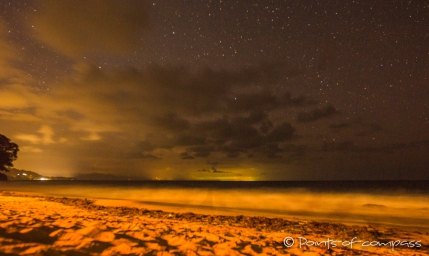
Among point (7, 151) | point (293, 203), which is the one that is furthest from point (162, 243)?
point (7, 151)

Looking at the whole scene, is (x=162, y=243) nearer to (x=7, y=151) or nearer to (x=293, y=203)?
(x=293, y=203)

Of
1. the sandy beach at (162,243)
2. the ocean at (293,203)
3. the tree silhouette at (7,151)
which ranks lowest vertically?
the ocean at (293,203)

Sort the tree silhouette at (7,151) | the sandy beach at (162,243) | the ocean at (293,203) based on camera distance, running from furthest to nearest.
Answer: the tree silhouette at (7,151) < the ocean at (293,203) < the sandy beach at (162,243)

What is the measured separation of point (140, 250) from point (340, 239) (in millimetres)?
5924

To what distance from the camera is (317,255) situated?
5406 millimetres

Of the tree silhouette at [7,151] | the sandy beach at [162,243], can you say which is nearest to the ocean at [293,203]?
the sandy beach at [162,243]

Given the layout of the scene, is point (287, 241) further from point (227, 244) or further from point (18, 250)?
point (18, 250)

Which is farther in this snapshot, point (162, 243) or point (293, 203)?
point (293, 203)

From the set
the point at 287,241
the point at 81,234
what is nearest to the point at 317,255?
the point at 287,241

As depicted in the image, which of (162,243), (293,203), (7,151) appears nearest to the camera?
(162,243)

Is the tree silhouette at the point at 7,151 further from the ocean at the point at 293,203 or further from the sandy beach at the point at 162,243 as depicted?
the sandy beach at the point at 162,243

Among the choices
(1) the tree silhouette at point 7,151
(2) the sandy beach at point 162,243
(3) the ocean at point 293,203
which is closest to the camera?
(2) the sandy beach at point 162,243

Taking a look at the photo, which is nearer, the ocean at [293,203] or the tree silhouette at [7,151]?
the ocean at [293,203]

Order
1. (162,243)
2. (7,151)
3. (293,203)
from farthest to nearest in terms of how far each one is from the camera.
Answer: (7,151) < (293,203) < (162,243)
